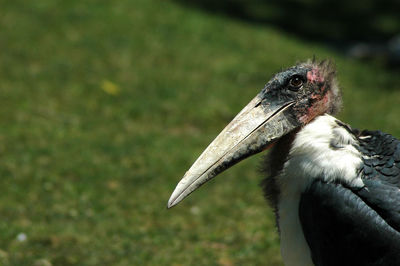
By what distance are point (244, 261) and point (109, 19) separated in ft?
22.5

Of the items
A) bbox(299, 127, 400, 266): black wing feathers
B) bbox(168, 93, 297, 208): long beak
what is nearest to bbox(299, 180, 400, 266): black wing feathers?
bbox(299, 127, 400, 266): black wing feathers

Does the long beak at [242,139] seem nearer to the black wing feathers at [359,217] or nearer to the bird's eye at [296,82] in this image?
the bird's eye at [296,82]

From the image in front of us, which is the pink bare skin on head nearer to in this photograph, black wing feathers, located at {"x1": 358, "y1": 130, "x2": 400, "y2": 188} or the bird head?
the bird head

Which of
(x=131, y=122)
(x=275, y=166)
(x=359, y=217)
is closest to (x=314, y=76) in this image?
(x=275, y=166)

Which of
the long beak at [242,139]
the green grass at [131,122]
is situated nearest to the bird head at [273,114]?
the long beak at [242,139]

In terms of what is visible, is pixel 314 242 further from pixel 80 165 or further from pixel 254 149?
pixel 80 165

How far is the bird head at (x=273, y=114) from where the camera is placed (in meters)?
3.55

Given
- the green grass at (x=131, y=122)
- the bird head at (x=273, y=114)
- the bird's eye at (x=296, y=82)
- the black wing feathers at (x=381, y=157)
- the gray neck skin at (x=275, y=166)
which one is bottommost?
the black wing feathers at (x=381, y=157)

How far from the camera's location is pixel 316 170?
338cm

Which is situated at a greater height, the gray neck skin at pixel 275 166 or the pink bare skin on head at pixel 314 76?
the pink bare skin on head at pixel 314 76

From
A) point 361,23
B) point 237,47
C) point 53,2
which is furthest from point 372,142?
point 361,23

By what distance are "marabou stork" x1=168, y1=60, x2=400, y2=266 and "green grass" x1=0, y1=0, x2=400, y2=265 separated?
1.78 m

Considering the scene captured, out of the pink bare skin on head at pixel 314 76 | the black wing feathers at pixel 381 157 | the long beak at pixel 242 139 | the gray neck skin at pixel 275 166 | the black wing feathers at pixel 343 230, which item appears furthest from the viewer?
the pink bare skin on head at pixel 314 76

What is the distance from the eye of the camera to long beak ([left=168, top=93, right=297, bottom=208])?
3480mm
